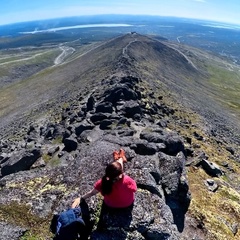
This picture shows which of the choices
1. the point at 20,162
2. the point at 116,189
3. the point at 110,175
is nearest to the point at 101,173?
the point at 116,189

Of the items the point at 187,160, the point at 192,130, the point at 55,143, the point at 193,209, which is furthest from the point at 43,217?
the point at 192,130

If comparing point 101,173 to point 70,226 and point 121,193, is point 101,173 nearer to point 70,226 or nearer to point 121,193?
point 121,193

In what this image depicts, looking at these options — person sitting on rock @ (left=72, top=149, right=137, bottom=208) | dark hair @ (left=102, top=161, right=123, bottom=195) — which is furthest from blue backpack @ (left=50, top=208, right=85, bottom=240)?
dark hair @ (left=102, top=161, right=123, bottom=195)

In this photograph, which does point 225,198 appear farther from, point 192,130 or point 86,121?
point 192,130

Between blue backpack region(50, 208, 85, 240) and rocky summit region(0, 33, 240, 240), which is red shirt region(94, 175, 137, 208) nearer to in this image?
rocky summit region(0, 33, 240, 240)

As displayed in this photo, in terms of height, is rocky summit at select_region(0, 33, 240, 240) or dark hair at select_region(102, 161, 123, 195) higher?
dark hair at select_region(102, 161, 123, 195)

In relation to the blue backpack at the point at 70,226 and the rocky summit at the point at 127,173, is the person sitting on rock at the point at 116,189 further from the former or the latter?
the blue backpack at the point at 70,226

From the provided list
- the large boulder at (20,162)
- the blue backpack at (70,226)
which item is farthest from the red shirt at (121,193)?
the large boulder at (20,162)
